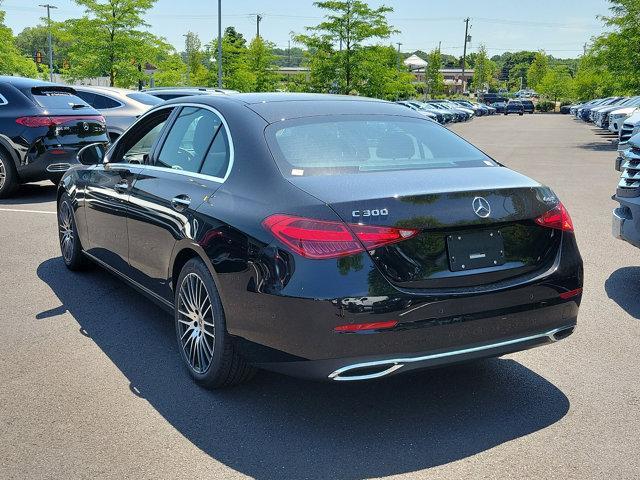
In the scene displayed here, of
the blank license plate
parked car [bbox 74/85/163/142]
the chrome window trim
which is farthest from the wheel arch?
parked car [bbox 74/85/163/142]

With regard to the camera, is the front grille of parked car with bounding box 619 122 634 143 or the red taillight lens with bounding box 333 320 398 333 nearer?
the red taillight lens with bounding box 333 320 398 333

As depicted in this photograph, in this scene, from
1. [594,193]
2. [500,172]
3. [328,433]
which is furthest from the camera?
[594,193]

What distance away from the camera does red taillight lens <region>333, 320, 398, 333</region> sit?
10.7ft

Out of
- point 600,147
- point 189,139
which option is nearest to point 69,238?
point 189,139

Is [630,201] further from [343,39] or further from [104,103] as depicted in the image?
[343,39]

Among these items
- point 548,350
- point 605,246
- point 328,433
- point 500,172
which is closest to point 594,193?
point 605,246

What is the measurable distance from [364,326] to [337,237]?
421mm

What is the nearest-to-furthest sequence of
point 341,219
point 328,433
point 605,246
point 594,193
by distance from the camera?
1. point 341,219
2. point 328,433
3. point 605,246
4. point 594,193

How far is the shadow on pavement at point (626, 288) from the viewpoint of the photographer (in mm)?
5764

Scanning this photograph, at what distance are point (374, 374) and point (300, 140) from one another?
4.55ft

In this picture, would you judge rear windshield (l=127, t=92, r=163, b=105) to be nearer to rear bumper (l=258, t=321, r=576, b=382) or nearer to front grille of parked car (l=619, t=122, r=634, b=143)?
front grille of parked car (l=619, t=122, r=634, b=143)

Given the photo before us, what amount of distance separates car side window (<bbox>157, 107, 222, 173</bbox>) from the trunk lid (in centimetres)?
100

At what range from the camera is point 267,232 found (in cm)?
348

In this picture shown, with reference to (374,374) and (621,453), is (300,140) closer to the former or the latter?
(374,374)
